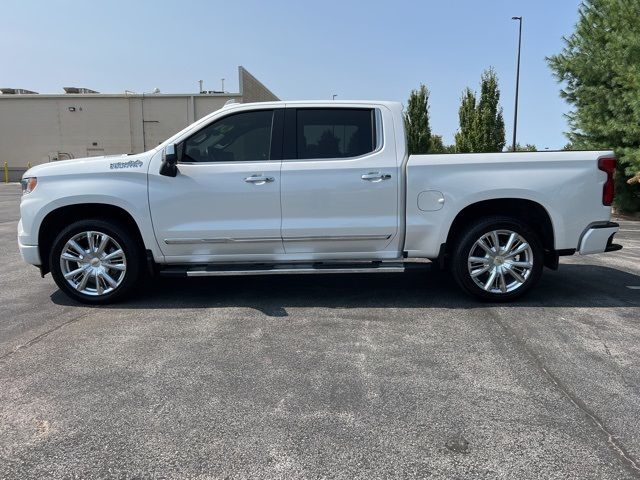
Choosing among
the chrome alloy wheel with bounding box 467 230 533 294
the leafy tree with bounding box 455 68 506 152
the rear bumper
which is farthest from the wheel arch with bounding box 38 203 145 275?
the leafy tree with bounding box 455 68 506 152

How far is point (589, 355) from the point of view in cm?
399

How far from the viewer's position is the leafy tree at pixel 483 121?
25422mm

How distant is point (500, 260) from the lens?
5.25 m

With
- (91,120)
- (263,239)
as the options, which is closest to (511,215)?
(263,239)

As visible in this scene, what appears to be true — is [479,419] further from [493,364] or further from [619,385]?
[619,385]

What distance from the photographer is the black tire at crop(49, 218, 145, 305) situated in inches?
204

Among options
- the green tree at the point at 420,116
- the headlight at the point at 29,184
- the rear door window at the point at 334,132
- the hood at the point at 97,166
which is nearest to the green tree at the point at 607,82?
the rear door window at the point at 334,132

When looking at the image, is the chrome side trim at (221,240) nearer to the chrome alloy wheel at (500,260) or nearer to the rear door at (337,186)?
the rear door at (337,186)

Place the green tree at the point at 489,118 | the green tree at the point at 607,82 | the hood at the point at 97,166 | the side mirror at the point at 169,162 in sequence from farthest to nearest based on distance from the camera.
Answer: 1. the green tree at the point at 489,118
2. the green tree at the point at 607,82
3. the hood at the point at 97,166
4. the side mirror at the point at 169,162

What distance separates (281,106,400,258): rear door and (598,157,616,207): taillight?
6.61 feet

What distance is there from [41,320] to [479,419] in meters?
4.04

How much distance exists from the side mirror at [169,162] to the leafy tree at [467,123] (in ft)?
73.8

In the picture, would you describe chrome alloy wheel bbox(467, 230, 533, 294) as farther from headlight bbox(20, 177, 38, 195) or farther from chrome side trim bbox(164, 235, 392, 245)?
headlight bbox(20, 177, 38, 195)

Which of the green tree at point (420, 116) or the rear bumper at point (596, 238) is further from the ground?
the green tree at point (420, 116)
